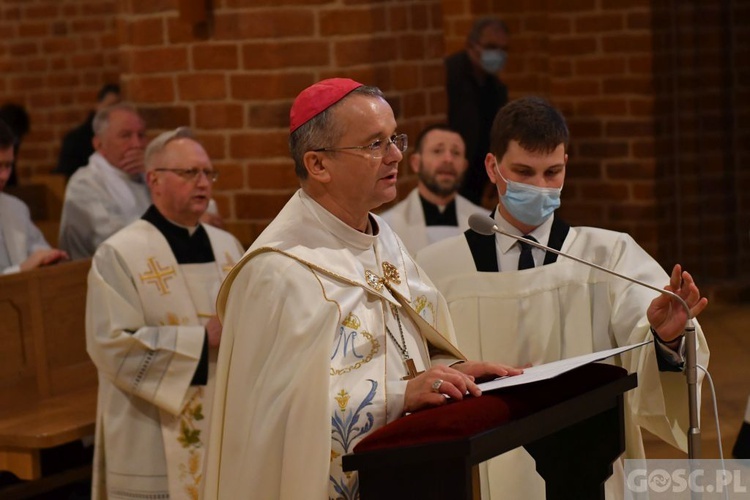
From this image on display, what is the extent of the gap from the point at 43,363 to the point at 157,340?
81 cm

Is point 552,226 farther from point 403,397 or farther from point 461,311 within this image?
point 403,397

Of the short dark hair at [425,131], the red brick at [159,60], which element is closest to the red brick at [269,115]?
the red brick at [159,60]

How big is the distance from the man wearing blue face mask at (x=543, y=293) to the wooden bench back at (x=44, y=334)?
85.8 inches

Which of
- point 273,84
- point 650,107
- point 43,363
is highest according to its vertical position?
point 273,84

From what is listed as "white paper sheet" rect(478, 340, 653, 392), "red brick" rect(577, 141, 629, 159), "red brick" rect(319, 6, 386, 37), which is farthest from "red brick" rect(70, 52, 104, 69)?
"white paper sheet" rect(478, 340, 653, 392)

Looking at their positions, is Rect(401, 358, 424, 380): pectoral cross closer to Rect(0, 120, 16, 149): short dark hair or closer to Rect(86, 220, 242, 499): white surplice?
Rect(86, 220, 242, 499): white surplice

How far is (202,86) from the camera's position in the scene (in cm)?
594

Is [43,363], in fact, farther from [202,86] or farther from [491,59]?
[491,59]

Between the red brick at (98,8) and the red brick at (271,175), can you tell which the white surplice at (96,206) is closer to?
the red brick at (271,175)

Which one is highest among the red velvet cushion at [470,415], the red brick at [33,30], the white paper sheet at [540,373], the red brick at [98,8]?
the red brick at [98,8]

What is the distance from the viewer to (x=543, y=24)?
9.64 metres

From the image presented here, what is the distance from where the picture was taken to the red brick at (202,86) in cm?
590

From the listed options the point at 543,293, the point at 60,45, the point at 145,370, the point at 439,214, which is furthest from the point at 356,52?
the point at 60,45

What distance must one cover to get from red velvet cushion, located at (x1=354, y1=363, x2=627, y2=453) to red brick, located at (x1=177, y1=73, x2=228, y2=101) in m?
3.38
